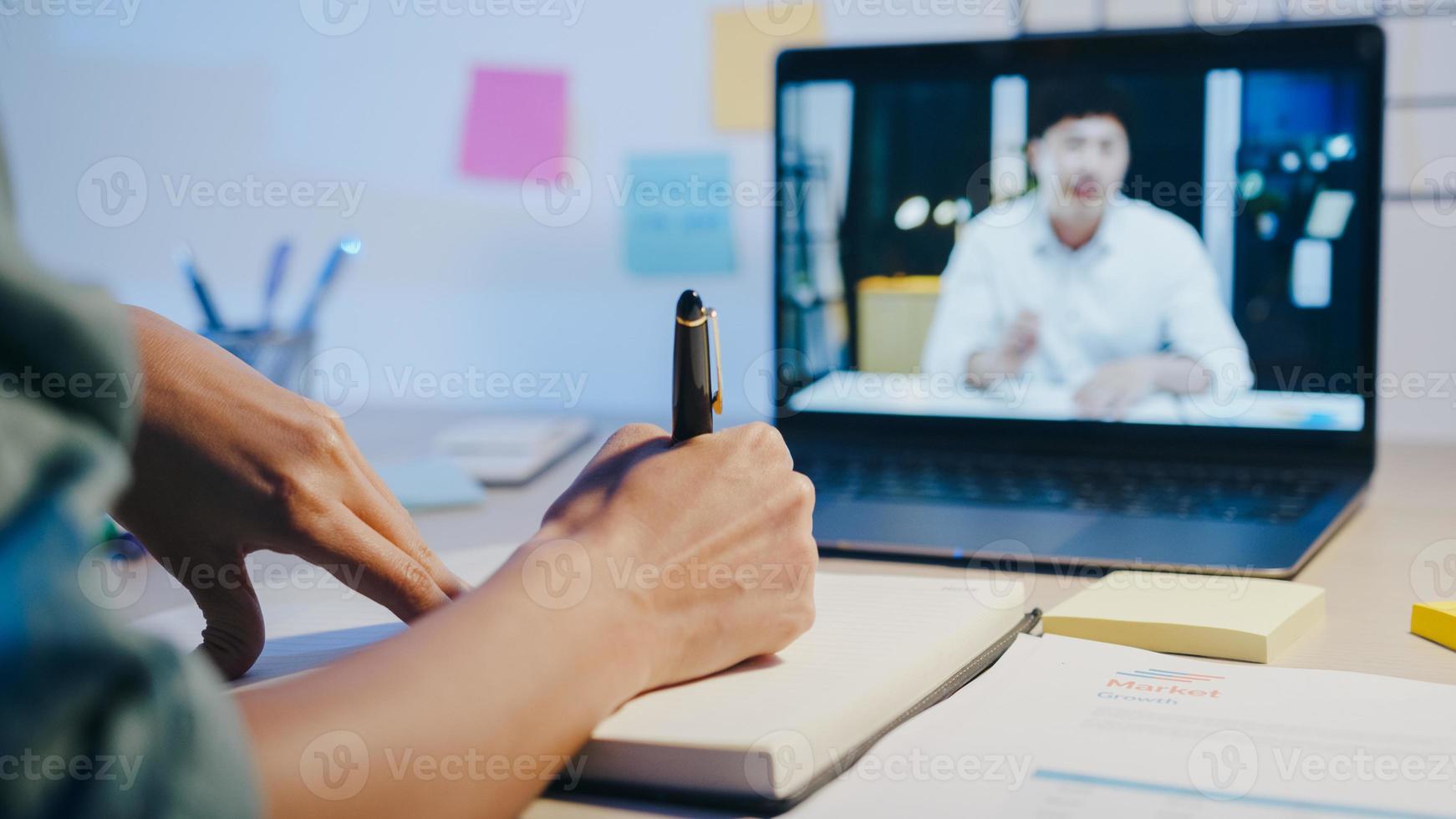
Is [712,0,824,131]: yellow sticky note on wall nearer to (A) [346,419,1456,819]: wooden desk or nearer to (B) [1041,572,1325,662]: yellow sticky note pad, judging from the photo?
(A) [346,419,1456,819]: wooden desk

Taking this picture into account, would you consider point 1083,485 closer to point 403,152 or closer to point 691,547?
point 691,547

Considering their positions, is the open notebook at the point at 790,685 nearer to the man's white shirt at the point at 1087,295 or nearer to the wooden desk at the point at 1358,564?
the wooden desk at the point at 1358,564

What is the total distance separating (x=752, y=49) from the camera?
121cm

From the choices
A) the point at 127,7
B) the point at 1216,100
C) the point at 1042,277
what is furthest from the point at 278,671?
the point at 127,7

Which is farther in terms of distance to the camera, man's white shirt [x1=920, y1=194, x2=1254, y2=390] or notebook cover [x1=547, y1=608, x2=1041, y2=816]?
man's white shirt [x1=920, y1=194, x2=1254, y2=390]

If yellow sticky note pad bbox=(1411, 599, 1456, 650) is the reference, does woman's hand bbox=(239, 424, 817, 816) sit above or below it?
above

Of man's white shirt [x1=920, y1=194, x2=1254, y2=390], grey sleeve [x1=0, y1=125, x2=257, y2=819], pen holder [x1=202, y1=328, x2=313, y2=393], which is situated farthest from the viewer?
pen holder [x1=202, y1=328, x2=313, y2=393]

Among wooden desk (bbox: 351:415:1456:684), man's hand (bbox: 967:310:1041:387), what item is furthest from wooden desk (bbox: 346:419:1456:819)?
man's hand (bbox: 967:310:1041:387)

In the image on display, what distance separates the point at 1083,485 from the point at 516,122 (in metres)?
0.71

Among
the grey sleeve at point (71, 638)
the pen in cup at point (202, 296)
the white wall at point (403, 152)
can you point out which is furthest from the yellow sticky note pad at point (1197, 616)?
the pen in cup at point (202, 296)

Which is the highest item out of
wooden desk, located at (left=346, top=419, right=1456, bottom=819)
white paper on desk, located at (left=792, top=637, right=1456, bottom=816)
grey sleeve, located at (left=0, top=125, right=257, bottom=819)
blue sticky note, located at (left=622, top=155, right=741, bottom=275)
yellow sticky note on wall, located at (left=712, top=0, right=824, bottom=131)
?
yellow sticky note on wall, located at (left=712, top=0, right=824, bottom=131)

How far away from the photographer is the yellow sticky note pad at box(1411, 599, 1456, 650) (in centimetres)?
54

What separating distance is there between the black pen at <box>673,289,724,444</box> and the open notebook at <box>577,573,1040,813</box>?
0.10 m

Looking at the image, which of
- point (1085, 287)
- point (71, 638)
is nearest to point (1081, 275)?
point (1085, 287)
